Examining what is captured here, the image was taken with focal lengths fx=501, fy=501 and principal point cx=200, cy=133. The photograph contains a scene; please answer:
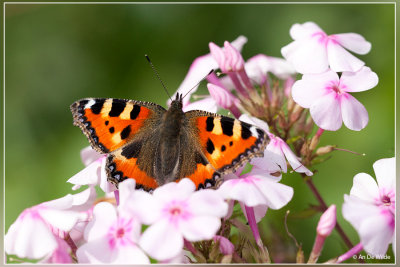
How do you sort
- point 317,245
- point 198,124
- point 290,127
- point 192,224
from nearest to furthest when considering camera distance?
point 192,224, point 317,245, point 198,124, point 290,127

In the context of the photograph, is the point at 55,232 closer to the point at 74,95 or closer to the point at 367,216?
the point at 367,216

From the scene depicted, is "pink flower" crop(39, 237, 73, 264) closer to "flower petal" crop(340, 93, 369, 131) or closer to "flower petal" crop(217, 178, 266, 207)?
"flower petal" crop(217, 178, 266, 207)

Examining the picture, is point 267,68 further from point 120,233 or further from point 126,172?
point 120,233

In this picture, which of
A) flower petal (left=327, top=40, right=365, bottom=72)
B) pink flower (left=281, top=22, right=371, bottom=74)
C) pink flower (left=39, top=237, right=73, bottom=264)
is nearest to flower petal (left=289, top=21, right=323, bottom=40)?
pink flower (left=281, top=22, right=371, bottom=74)

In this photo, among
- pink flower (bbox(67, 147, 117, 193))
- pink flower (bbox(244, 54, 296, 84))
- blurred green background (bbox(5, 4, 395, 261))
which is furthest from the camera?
blurred green background (bbox(5, 4, 395, 261))

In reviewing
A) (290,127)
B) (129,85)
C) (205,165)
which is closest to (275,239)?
(290,127)

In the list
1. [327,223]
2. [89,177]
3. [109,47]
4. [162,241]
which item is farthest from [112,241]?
[109,47]
